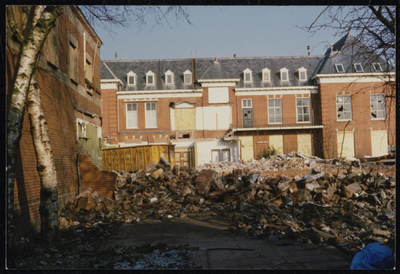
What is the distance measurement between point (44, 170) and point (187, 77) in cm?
2653

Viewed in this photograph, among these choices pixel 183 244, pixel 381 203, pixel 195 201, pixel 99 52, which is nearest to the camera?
pixel 183 244

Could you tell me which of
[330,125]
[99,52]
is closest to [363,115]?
[330,125]

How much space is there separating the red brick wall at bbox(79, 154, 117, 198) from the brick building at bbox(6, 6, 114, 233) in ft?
0.11

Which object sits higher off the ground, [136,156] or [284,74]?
[284,74]

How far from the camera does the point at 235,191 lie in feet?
40.7

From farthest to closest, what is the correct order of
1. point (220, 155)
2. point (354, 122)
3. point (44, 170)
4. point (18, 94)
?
point (220, 155) → point (354, 122) → point (44, 170) → point (18, 94)

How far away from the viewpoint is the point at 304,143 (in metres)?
31.3

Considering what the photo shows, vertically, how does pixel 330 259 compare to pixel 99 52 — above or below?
below

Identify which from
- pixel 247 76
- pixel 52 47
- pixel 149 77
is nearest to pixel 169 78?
pixel 149 77

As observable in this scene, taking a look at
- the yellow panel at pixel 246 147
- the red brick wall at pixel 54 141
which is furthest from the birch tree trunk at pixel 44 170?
the yellow panel at pixel 246 147

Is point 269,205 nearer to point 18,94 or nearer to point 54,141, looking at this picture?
point 54,141

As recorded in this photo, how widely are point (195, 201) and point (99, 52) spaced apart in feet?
29.8

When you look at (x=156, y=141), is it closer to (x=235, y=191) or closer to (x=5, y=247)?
(x=235, y=191)

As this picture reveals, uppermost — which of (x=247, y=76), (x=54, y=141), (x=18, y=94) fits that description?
(x=247, y=76)
